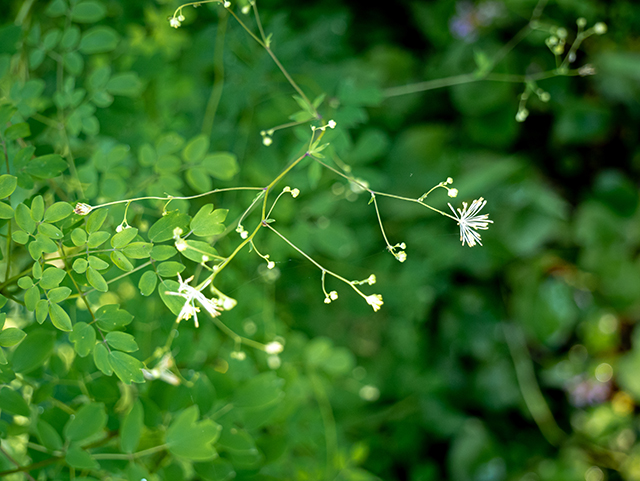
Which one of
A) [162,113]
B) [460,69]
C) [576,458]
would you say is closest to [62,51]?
[162,113]

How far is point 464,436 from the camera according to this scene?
1.14m

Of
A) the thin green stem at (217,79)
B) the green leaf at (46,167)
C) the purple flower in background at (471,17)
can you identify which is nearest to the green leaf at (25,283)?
the green leaf at (46,167)

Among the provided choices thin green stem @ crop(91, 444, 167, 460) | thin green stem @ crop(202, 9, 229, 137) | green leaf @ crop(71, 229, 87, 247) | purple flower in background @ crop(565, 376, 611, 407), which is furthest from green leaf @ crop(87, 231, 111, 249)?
purple flower in background @ crop(565, 376, 611, 407)

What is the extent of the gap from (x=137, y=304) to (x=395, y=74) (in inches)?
31.5

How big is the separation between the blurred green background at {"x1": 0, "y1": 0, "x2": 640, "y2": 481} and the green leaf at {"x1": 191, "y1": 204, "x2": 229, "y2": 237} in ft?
1.31

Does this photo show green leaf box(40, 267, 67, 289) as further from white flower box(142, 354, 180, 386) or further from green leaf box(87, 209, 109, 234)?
white flower box(142, 354, 180, 386)

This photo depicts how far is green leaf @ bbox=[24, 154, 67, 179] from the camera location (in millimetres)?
409

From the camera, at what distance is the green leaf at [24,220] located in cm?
36

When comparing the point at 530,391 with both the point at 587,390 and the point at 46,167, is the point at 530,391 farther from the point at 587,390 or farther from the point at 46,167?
the point at 46,167

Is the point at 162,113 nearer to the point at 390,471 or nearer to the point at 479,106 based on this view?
the point at 479,106

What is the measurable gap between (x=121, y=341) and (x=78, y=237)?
10cm

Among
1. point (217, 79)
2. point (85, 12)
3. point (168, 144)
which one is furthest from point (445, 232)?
point (85, 12)

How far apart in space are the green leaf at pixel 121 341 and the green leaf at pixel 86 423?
0.11 metres

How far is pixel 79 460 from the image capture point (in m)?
0.41
